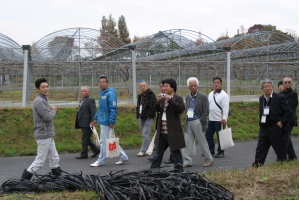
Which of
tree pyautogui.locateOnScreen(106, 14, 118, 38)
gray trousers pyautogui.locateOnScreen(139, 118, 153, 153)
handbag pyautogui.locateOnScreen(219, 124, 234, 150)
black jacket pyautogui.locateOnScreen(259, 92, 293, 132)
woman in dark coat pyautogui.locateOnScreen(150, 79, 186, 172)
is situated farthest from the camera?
tree pyautogui.locateOnScreen(106, 14, 118, 38)

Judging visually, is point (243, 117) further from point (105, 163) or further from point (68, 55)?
point (68, 55)

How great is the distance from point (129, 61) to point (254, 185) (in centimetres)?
1040

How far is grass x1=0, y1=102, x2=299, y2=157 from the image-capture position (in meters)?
9.84

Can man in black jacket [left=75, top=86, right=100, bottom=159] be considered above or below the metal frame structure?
below

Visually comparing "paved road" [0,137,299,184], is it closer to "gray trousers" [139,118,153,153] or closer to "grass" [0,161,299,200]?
"gray trousers" [139,118,153,153]

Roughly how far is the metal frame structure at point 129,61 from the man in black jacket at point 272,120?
329 inches

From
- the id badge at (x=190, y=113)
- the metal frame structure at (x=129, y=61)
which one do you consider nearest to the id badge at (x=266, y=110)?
the id badge at (x=190, y=113)

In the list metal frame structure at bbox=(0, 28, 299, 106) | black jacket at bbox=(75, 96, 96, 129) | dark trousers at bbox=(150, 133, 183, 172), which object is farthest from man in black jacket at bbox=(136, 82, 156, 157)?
metal frame structure at bbox=(0, 28, 299, 106)

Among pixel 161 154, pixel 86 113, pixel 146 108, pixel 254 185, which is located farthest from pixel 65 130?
pixel 254 185

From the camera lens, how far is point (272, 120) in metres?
6.68

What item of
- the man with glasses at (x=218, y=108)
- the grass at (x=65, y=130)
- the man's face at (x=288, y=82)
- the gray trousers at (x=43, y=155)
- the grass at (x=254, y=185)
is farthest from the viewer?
the grass at (x=65, y=130)

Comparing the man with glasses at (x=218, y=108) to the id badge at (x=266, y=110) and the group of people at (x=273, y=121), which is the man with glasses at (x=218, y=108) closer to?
the group of people at (x=273, y=121)

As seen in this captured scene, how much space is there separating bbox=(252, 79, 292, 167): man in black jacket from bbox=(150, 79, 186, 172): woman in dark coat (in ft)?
5.75

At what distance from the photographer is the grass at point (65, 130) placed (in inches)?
387
